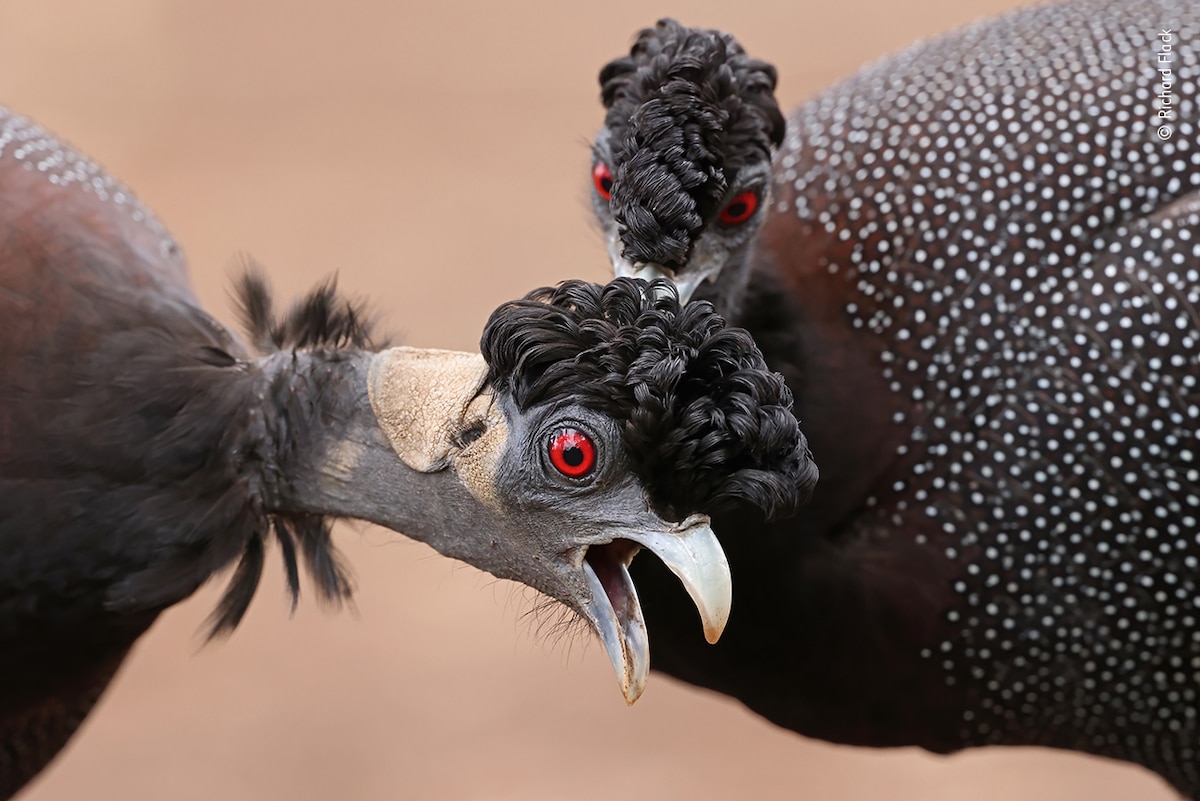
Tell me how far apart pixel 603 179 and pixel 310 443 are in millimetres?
579

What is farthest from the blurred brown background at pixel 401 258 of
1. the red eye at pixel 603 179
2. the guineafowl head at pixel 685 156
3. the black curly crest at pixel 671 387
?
the black curly crest at pixel 671 387

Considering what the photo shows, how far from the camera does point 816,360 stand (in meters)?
2.28

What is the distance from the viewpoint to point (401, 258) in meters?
5.64

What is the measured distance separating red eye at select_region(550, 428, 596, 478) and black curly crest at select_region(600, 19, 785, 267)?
15.9 inches

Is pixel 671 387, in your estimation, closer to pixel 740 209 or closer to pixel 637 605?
pixel 637 605

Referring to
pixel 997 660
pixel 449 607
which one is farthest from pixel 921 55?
pixel 449 607

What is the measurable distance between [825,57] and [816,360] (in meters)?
4.66

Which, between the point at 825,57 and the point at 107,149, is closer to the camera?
the point at 107,149

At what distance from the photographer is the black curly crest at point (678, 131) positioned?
190 centimetres

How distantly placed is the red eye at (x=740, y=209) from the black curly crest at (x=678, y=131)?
5 cm

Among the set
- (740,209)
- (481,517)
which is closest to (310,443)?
(481,517)

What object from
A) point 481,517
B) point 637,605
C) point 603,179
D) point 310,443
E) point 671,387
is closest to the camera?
point 671,387

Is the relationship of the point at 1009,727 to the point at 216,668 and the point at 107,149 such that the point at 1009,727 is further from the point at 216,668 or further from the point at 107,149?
the point at 107,149

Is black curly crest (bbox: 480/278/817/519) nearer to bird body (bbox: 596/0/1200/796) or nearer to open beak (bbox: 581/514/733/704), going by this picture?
open beak (bbox: 581/514/733/704)
